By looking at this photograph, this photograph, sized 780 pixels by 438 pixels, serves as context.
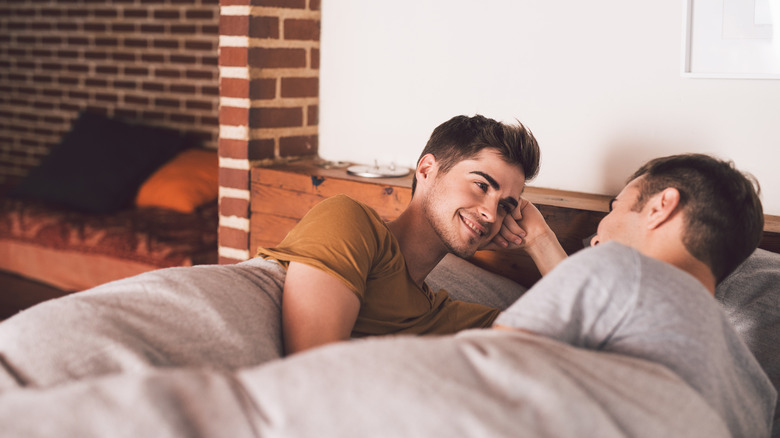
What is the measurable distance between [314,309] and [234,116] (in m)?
1.35

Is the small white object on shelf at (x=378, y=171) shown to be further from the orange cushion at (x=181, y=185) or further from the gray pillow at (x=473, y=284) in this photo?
the orange cushion at (x=181, y=185)

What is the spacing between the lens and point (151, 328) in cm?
119

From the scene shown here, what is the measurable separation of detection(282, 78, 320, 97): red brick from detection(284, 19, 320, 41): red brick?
16 cm

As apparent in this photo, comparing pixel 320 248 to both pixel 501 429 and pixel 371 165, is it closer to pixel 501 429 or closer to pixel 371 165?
pixel 501 429

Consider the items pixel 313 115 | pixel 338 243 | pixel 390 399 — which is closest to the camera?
pixel 390 399

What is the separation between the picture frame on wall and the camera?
6.14ft

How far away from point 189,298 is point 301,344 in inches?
9.3

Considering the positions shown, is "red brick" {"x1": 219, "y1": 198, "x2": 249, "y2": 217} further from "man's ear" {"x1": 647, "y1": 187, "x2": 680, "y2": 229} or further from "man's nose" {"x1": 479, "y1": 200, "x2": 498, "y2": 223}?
"man's ear" {"x1": 647, "y1": 187, "x2": 680, "y2": 229}

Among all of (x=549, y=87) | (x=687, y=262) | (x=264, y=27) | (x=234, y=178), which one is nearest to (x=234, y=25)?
(x=264, y=27)

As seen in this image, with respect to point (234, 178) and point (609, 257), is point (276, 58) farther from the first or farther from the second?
point (609, 257)

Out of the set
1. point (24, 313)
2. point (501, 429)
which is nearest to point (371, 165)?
point (24, 313)

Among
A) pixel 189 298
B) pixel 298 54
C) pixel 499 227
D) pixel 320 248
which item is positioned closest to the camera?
pixel 189 298

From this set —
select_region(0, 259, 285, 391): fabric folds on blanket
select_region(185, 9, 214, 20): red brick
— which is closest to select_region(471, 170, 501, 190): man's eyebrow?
select_region(0, 259, 285, 391): fabric folds on blanket

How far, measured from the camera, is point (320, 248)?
1491 mm
